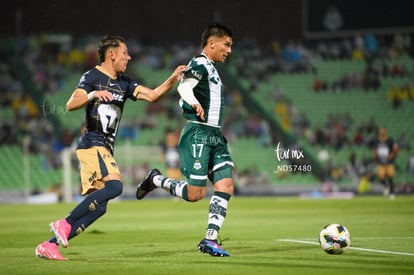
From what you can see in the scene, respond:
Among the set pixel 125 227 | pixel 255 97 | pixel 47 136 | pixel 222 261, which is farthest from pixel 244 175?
pixel 222 261

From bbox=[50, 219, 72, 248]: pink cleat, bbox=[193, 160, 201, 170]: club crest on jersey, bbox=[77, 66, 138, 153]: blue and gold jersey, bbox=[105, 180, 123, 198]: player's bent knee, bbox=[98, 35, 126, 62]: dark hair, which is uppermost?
bbox=[98, 35, 126, 62]: dark hair

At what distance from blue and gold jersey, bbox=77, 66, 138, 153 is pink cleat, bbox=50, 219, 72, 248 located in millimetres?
925

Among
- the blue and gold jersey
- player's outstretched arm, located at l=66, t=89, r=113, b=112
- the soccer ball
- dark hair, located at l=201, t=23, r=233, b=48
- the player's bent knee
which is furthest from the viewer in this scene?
dark hair, located at l=201, t=23, r=233, b=48

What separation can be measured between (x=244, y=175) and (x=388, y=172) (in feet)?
22.3

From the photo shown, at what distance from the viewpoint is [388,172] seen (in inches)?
1133

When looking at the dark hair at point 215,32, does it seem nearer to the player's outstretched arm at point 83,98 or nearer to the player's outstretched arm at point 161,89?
the player's outstretched arm at point 161,89

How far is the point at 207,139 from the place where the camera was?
9617 mm

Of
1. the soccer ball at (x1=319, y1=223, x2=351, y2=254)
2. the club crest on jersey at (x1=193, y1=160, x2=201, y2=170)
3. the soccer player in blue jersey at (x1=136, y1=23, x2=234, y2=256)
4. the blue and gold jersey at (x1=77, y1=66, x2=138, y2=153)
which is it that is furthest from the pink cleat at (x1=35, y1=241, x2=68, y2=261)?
the soccer ball at (x1=319, y1=223, x2=351, y2=254)

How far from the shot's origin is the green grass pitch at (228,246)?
8.09 metres

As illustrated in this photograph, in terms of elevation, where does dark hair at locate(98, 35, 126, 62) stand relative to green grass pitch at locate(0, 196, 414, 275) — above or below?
above

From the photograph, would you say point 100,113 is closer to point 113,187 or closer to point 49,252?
point 113,187

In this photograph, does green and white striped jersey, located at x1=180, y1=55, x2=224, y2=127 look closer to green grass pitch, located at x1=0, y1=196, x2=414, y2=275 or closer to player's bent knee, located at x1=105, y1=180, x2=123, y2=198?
player's bent knee, located at x1=105, y1=180, x2=123, y2=198

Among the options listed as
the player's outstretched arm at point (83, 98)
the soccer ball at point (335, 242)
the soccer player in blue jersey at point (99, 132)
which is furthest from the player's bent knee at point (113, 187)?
the soccer ball at point (335, 242)

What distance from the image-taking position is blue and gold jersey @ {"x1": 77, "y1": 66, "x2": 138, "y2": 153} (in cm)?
922
